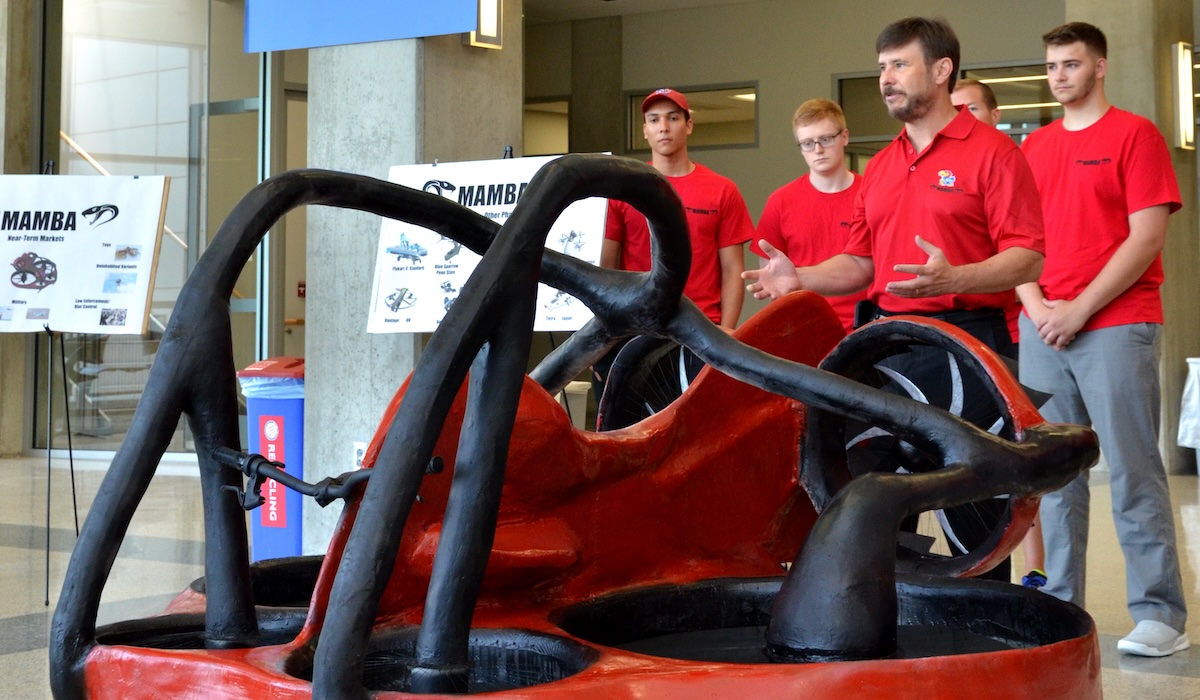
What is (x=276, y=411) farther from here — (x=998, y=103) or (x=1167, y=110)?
(x=998, y=103)

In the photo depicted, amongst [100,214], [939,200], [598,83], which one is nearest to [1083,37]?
[939,200]

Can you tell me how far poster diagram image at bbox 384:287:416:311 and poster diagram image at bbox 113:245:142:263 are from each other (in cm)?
108

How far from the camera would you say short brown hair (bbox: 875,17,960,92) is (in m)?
3.70

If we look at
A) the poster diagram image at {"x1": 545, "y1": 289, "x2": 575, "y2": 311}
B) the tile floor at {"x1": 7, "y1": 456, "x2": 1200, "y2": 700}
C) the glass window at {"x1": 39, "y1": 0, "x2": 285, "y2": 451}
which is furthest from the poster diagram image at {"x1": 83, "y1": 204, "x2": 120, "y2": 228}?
the glass window at {"x1": 39, "y1": 0, "x2": 285, "y2": 451}

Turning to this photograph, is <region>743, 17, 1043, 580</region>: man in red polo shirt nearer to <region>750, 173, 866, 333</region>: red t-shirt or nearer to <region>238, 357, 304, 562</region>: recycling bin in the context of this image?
<region>750, 173, 866, 333</region>: red t-shirt

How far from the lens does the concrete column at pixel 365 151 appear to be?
5.75 m

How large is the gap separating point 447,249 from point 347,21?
115cm

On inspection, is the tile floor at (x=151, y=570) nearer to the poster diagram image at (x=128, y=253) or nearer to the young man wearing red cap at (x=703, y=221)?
the poster diagram image at (x=128, y=253)

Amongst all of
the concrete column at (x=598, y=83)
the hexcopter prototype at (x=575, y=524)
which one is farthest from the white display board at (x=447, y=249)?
the concrete column at (x=598, y=83)

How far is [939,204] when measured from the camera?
3719 mm

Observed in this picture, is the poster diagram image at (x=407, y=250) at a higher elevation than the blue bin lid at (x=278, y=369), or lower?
higher

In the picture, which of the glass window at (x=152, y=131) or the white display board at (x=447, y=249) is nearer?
the white display board at (x=447, y=249)

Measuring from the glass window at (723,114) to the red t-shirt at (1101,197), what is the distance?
38.6 feet

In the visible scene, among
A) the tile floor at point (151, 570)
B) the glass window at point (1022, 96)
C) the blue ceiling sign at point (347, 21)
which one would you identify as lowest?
the tile floor at point (151, 570)
